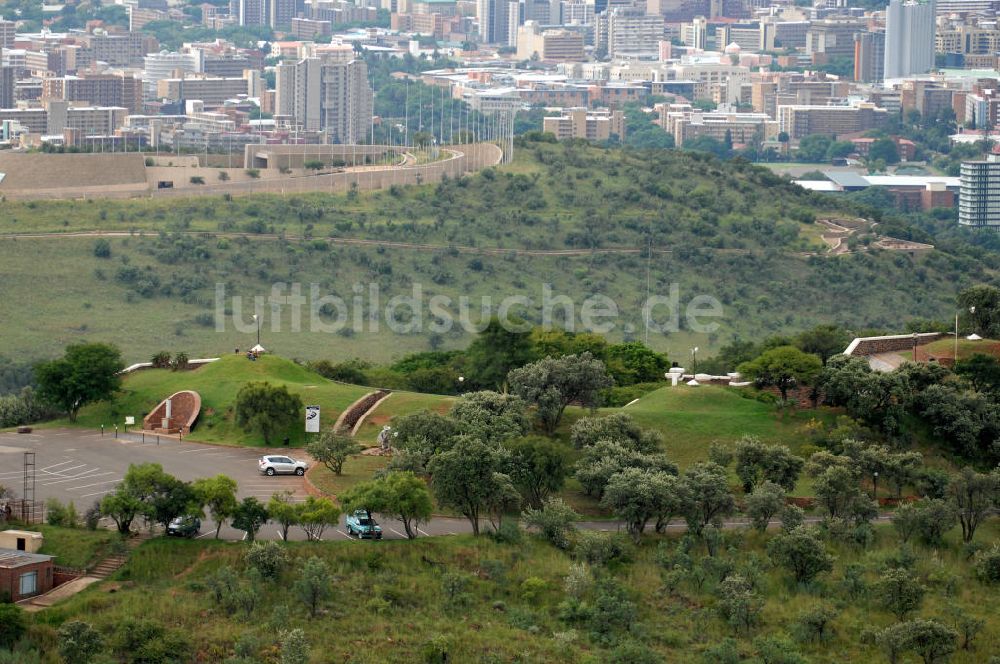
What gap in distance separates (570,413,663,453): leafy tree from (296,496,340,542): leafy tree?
6.55 metres

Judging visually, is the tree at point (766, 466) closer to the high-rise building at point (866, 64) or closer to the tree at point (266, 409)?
the tree at point (266, 409)

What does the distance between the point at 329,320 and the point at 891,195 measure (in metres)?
69.0

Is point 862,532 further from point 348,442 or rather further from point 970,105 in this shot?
point 970,105

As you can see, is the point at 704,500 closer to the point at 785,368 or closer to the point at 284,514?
the point at 284,514

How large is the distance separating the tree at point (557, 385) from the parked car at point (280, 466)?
5066 millimetres

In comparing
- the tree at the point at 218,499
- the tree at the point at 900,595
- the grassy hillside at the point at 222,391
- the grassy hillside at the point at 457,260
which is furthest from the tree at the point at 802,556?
the grassy hillside at the point at 457,260

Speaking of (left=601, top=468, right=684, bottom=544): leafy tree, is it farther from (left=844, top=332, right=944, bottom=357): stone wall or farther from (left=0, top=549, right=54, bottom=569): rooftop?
(left=844, top=332, right=944, bottom=357): stone wall

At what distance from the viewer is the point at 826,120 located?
528ft

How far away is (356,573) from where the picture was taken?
33.8 meters

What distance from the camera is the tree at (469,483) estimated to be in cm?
3622

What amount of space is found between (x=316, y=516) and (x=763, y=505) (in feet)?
26.4

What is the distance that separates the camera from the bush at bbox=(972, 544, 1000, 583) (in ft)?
117

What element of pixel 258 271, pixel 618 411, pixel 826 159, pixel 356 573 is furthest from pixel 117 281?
pixel 826 159

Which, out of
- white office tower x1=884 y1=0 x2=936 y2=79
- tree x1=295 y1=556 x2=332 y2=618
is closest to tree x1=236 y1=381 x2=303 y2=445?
tree x1=295 y1=556 x2=332 y2=618
